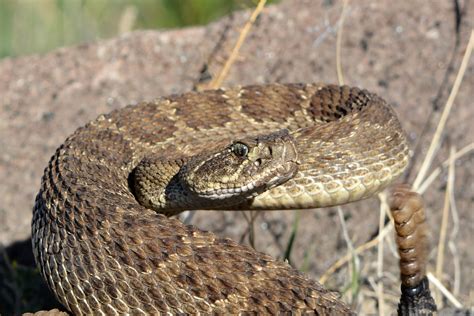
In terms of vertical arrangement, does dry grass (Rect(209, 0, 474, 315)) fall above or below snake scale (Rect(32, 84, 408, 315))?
below

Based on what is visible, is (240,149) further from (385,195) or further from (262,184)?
(385,195)

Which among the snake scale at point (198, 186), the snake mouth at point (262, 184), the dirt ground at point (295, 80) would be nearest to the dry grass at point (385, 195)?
the dirt ground at point (295, 80)

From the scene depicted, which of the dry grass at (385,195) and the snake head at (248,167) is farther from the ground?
the snake head at (248,167)

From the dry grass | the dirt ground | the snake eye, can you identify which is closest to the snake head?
the snake eye

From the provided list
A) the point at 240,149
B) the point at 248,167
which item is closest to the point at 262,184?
the point at 248,167

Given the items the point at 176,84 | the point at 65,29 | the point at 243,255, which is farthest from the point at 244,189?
the point at 65,29

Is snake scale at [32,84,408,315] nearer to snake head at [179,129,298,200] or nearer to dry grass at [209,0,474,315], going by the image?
snake head at [179,129,298,200]

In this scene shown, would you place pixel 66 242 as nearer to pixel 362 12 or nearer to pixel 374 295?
pixel 374 295

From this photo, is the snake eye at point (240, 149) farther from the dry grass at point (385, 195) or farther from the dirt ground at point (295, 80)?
the dirt ground at point (295, 80)
